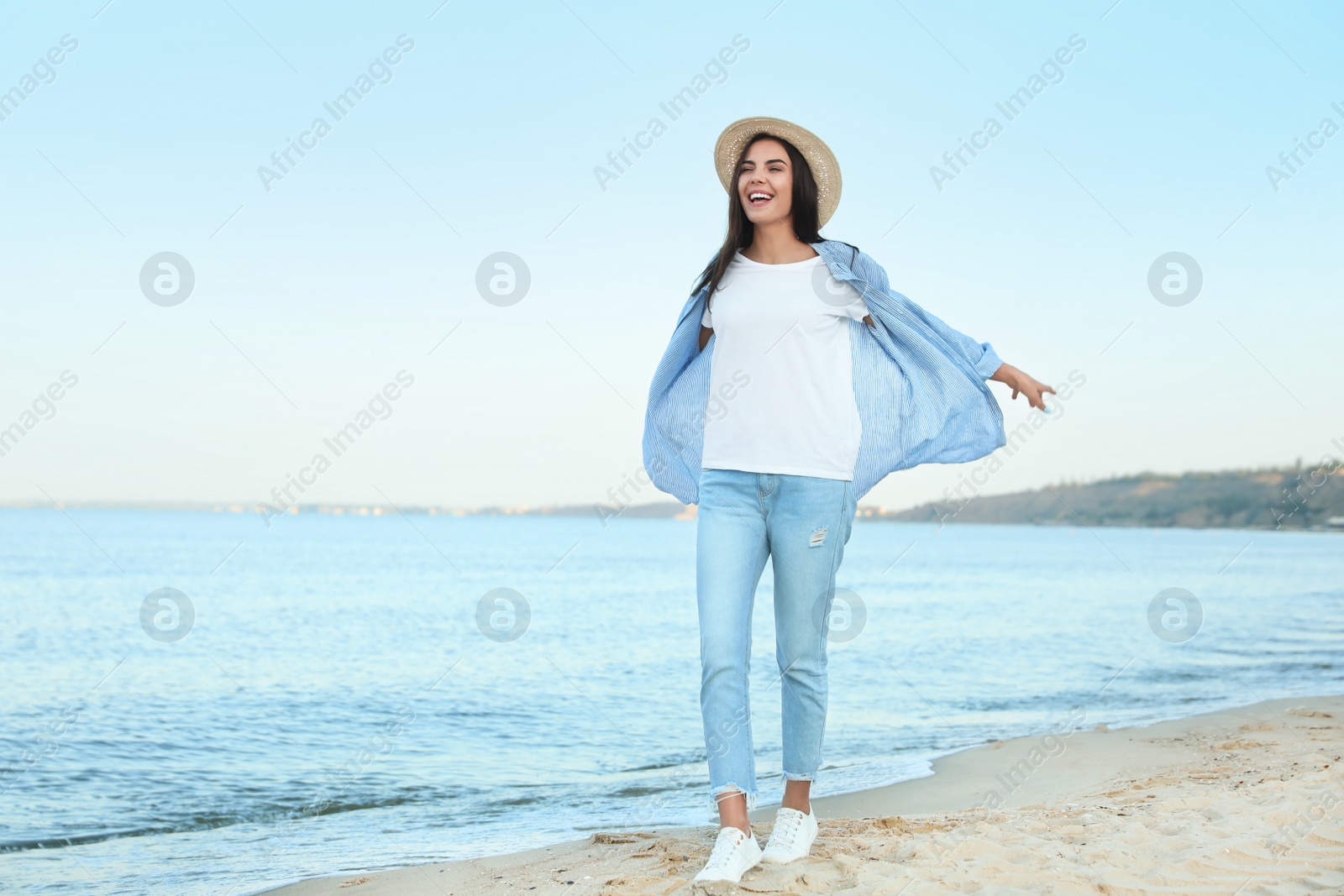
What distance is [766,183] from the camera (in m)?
2.97

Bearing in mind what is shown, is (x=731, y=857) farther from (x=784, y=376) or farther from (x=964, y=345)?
(x=964, y=345)

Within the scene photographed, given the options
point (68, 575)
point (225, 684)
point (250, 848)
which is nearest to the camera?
point (250, 848)

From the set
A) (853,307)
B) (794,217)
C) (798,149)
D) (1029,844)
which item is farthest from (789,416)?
(1029,844)

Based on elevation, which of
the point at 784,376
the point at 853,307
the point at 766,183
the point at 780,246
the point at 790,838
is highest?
the point at 766,183

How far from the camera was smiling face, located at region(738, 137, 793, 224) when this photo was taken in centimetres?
297

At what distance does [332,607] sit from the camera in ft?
68.3

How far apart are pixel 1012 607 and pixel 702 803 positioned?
17633mm

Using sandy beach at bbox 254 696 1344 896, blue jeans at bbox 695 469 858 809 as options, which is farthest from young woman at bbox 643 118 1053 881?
sandy beach at bbox 254 696 1344 896

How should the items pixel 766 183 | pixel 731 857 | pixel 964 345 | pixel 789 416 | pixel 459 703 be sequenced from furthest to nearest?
pixel 459 703 → pixel 964 345 → pixel 766 183 → pixel 789 416 → pixel 731 857

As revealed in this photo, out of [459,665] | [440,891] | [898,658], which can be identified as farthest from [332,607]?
[440,891]

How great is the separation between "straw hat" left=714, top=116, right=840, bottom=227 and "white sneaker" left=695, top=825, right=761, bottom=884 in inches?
75.6

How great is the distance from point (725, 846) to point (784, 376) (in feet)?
4.45

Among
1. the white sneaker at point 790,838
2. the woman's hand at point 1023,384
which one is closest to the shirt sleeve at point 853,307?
the woman's hand at point 1023,384

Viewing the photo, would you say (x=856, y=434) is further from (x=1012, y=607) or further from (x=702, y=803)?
(x=1012, y=607)
